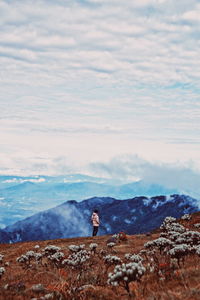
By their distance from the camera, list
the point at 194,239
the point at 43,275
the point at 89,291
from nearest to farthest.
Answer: the point at 89,291 → the point at 43,275 → the point at 194,239

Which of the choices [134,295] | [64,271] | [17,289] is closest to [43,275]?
[64,271]

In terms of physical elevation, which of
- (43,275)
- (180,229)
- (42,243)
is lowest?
(42,243)

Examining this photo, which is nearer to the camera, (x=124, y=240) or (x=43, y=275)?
(x=43, y=275)

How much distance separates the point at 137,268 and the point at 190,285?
199 centimetres

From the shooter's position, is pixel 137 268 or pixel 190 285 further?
pixel 190 285

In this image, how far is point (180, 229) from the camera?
71.2 feet

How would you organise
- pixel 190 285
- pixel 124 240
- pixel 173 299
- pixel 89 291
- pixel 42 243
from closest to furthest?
pixel 173 299, pixel 190 285, pixel 89 291, pixel 124 240, pixel 42 243

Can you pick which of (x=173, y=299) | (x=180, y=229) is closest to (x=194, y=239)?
(x=180, y=229)

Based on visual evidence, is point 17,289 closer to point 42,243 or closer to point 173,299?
point 173,299

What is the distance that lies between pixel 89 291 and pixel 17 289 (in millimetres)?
3494

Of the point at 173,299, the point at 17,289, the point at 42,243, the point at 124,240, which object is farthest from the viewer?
the point at 42,243

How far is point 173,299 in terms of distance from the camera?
855 centimetres

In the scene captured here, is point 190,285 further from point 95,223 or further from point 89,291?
point 95,223

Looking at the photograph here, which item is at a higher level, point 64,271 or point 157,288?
point 157,288
